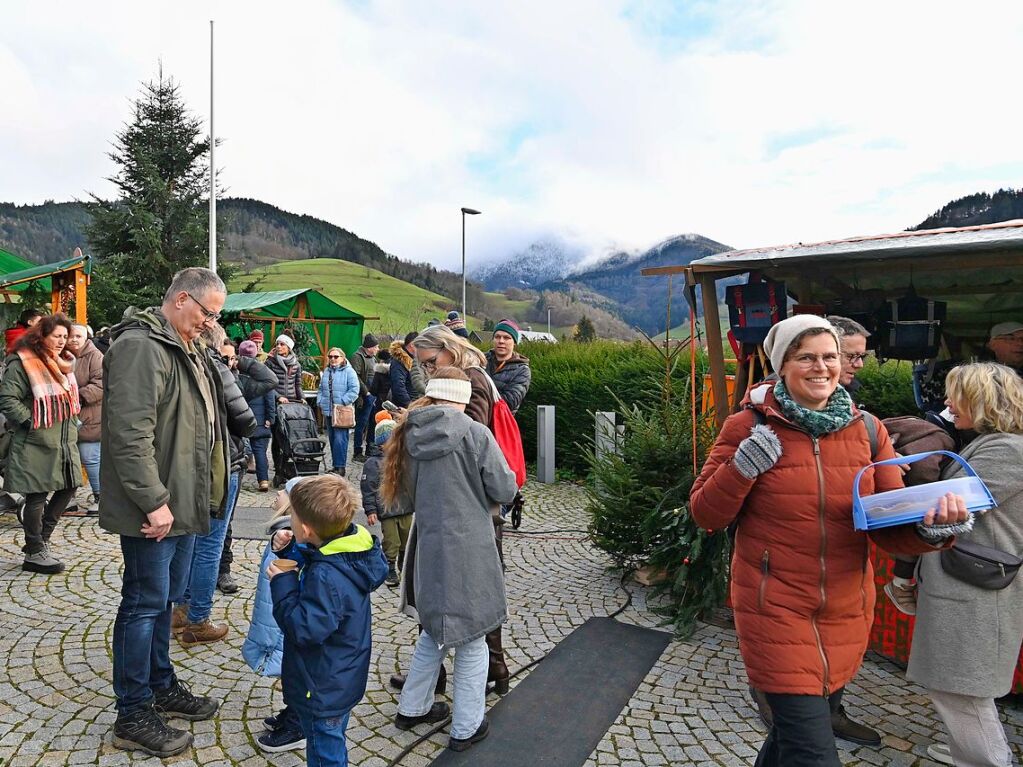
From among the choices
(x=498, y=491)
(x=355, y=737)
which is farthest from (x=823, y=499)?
(x=355, y=737)

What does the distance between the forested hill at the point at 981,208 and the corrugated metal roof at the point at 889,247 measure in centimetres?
1151

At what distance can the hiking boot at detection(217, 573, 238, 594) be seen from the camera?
4.70 m

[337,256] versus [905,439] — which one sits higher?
[337,256]

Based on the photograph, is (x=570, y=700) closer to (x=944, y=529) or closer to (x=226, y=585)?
(x=944, y=529)

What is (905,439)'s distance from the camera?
2838 mm

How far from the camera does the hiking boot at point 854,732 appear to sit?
9.86 feet

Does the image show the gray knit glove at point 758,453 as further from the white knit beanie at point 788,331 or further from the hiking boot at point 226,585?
the hiking boot at point 226,585

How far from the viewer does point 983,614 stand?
2.48 metres

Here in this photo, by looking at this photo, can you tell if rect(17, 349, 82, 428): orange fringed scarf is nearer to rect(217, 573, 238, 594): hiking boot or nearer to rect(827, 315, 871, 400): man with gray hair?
rect(217, 573, 238, 594): hiking boot

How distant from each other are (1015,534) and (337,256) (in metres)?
123

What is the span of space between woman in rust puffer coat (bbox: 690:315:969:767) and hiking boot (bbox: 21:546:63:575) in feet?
16.8

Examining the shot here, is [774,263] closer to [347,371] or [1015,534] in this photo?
[1015,534]

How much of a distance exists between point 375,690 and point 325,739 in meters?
1.11

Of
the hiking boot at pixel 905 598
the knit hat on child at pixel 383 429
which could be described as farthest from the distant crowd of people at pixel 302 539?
the hiking boot at pixel 905 598
